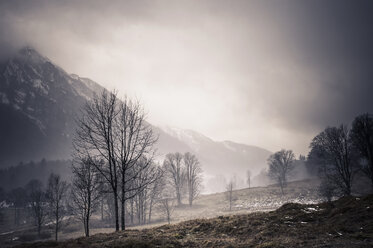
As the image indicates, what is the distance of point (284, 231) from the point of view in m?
9.66

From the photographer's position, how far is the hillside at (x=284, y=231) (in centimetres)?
807

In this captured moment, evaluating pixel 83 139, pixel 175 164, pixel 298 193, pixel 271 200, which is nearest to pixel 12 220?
pixel 175 164

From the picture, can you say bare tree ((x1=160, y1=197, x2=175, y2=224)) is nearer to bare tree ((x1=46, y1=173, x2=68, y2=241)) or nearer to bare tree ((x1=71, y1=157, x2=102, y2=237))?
bare tree ((x1=71, y1=157, x2=102, y2=237))

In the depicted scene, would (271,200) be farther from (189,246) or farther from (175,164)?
(189,246)

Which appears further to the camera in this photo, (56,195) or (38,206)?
(38,206)

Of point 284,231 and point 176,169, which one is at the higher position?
point 176,169

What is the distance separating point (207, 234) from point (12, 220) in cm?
8998

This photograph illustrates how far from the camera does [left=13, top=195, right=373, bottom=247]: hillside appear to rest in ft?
26.5

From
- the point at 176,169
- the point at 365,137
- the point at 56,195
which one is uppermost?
the point at 365,137

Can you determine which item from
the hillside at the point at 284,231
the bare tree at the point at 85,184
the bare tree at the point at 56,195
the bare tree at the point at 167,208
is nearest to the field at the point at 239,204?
the bare tree at the point at 167,208

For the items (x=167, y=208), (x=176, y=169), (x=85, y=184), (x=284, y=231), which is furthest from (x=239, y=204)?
(x=284, y=231)

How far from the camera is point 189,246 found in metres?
8.84

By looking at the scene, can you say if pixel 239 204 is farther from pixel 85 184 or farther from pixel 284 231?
pixel 284 231

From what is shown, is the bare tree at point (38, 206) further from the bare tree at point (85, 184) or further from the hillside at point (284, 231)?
the hillside at point (284, 231)
